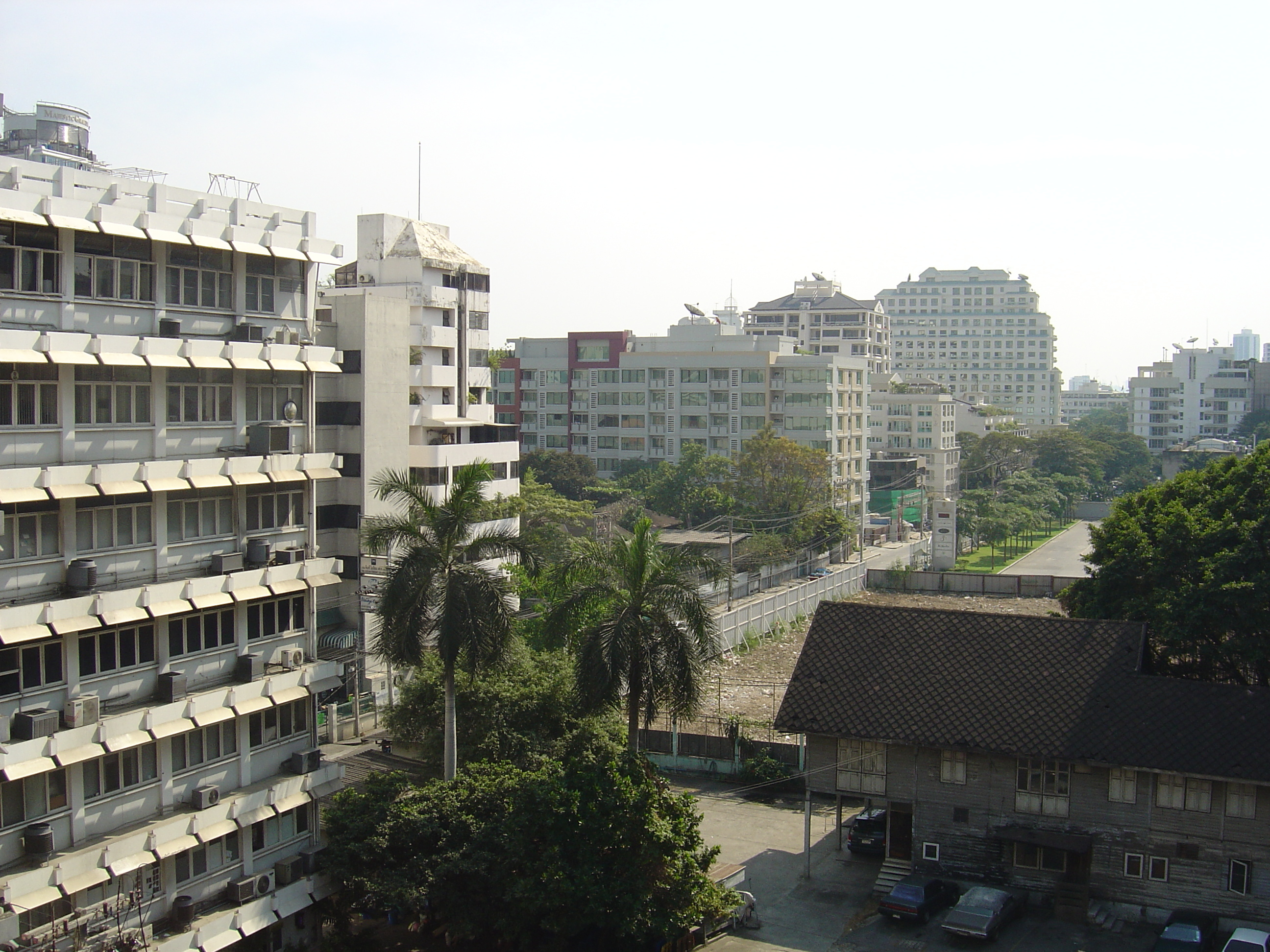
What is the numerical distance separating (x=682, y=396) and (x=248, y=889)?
61.1 meters

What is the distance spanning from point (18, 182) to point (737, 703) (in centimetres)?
2565

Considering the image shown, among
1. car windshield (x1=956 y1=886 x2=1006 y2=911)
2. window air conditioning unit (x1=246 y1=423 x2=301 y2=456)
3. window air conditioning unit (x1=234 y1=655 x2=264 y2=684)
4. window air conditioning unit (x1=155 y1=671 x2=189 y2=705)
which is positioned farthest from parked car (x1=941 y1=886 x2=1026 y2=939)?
window air conditioning unit (x1=246 y1=423 x2=301 y2=456)

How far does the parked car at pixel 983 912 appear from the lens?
20.1 meters

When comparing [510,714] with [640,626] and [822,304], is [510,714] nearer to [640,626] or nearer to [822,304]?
[640,626]

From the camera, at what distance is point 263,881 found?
18703 mm

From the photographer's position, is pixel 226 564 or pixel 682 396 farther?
pixel 682 396

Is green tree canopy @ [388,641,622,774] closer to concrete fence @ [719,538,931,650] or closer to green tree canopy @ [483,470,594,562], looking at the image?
green tree canopy @ [483,470,594,562]

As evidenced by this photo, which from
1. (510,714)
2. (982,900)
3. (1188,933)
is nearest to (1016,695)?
(982,900)

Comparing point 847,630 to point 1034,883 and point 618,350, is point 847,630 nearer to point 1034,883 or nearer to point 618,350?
point 1034,883

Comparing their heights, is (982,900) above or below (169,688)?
below

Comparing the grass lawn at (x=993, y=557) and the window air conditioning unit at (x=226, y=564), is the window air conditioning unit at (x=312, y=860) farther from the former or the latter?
the grass lawn at (x=993, y=557)

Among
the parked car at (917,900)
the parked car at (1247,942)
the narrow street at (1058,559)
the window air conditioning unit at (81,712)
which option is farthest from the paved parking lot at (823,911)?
the narrow street at (1058,559)

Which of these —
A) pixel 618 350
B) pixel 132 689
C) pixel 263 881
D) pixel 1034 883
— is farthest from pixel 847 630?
pixel 618 350

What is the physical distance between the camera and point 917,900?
2092 centimetres
